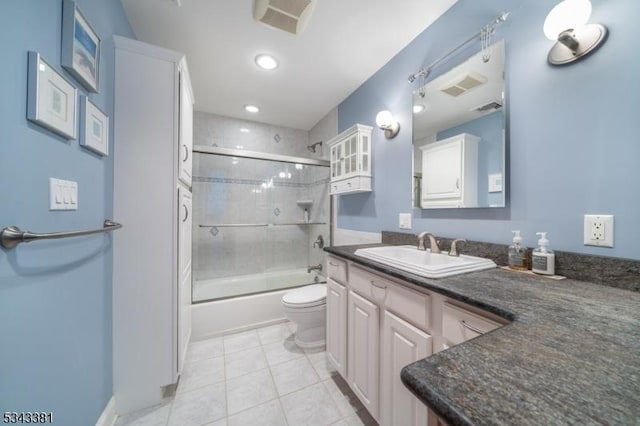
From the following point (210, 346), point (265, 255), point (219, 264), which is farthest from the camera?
point (265, 255)

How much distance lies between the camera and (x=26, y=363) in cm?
68

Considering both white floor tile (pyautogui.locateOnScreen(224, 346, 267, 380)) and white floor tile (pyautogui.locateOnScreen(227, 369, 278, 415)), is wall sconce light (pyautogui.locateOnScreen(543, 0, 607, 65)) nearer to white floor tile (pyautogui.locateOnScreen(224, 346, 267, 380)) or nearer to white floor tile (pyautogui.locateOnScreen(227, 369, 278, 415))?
white floor tile (pyautogui.locateOnScreen(227, 369, 278, 415))

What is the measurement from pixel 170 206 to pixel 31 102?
72 cm

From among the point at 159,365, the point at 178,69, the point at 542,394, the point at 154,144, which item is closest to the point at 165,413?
the point at 159,365

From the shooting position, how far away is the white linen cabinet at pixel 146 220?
125 centimetres

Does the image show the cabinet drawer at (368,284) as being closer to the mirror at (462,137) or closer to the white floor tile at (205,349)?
the mirror at (462,137)

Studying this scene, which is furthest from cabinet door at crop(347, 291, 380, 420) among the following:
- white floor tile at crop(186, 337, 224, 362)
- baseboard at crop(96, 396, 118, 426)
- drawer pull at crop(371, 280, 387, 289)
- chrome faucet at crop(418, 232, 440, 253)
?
baseboard at crop(96, 396, 118, 426)

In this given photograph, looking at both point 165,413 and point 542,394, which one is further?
point 165,413

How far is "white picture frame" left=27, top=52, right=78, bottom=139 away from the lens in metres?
0.69

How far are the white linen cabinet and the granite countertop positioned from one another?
1.45 meters

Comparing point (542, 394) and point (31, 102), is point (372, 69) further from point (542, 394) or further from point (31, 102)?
point (542, 394)

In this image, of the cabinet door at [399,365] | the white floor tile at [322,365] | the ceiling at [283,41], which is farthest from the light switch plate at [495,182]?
the white floor tile at [322,365]

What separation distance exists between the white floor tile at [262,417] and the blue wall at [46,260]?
0.67 metres

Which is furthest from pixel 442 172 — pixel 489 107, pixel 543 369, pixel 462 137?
pixel 543 369
